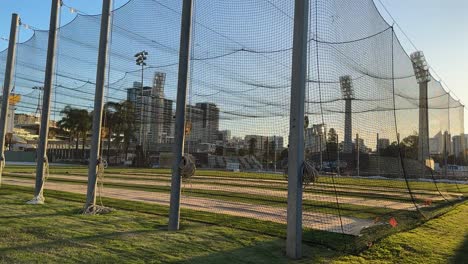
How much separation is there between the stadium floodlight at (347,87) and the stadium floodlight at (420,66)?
6751mm

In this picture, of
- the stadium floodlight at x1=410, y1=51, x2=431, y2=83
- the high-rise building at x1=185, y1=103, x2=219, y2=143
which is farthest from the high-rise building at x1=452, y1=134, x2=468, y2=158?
the high-rise building at x1=185, y1=103, x2=219, y2=143

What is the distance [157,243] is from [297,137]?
2016mm

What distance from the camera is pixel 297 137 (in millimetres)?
4941

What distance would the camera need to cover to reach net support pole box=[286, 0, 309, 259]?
488cm

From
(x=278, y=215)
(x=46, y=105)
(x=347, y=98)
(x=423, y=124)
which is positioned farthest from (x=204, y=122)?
(x=423, y=124)

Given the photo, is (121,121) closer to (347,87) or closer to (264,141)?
(264,141)

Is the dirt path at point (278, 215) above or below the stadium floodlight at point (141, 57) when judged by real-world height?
below

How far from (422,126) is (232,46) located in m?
9.57

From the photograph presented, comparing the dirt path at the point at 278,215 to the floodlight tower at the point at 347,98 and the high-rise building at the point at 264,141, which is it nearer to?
the high-rise building at the point at 264,141

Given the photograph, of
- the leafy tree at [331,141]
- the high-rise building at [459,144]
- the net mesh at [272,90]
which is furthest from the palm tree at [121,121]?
the high-rise building at [459,144]

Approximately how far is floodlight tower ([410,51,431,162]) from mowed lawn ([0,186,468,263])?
8.06 m

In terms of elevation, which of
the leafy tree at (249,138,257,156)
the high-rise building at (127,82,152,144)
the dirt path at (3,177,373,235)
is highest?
the high-rise building at (127,82,152,144)

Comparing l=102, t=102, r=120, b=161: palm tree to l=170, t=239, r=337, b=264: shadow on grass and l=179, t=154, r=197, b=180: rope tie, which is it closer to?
l=179, t=154, r=197, b=180: rope tie

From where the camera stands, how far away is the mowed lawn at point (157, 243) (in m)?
4.52
